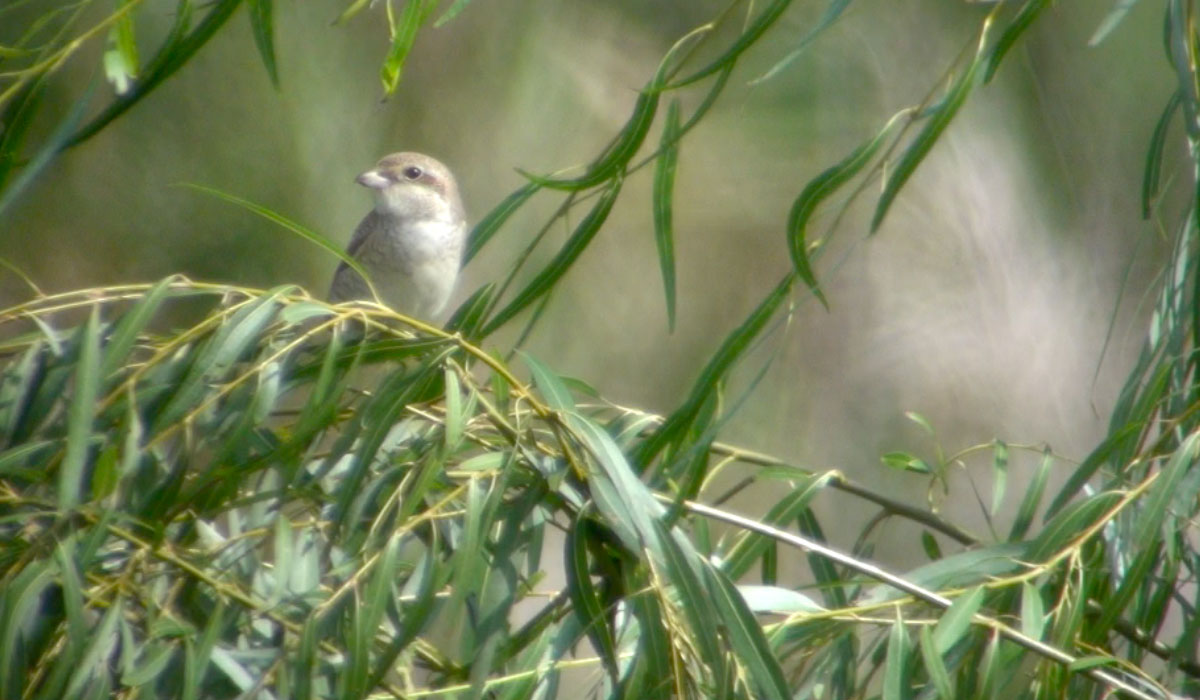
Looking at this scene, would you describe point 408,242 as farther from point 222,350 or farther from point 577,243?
point 222,350

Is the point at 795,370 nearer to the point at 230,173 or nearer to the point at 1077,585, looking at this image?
the point at 230,173

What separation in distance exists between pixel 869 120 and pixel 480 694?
113 inches

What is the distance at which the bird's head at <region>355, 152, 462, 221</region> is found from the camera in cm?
296

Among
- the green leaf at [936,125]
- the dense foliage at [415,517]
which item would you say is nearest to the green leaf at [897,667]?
the dense foliage at [415,517]

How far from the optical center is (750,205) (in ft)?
13.3

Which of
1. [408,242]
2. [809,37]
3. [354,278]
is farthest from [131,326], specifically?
[408,242]

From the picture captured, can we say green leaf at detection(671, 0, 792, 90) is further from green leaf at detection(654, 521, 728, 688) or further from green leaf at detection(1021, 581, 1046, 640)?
green leaf at detection(1021, 581, 1046, 640)

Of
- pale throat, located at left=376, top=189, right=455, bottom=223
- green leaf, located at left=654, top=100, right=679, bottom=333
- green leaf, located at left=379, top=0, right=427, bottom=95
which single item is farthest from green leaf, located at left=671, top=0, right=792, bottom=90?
pale throat, located at left=376, top=189, right=455, bottom=223

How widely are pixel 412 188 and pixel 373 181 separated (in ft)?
0.24

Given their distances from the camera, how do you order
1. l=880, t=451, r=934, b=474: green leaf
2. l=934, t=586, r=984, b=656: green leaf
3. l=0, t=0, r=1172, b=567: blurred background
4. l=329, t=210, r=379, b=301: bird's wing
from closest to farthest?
l=934, t=586, r=984, b=656: green leaf → l=880, t=451, r=934, b=474: green leaf → l=329, t=210, r=379, b=301: bird's wing → l=0, t=0, r=1172, b=567: blurred background

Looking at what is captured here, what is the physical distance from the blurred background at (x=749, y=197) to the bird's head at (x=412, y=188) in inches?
20.8

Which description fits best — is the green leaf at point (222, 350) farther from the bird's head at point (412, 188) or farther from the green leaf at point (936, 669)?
the bird's head at point (412, 188)

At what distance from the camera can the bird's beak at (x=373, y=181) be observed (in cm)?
298

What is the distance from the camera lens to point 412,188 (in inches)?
118
